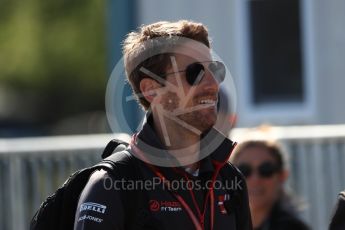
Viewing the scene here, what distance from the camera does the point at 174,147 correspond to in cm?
365

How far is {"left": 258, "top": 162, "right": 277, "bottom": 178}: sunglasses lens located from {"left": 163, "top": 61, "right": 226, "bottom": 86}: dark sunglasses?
1.92m

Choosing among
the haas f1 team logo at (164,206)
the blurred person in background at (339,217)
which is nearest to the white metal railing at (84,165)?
the blurred person in background at (339,217)

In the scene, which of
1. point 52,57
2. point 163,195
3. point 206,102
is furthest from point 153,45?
point 52,57

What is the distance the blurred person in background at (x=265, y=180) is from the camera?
5414 mm

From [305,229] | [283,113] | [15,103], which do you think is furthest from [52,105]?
[305,229]

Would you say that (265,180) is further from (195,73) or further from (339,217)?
(195,73)

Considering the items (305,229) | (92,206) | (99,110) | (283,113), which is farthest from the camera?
(99,110)

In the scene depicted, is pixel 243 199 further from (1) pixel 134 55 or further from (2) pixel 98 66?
(2) pixel 98 66

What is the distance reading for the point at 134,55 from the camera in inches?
145

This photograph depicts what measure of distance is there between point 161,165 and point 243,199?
42cm

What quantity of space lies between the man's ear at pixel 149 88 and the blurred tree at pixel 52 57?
22999 mm

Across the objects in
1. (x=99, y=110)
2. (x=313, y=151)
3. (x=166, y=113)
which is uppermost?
(x=166, y=113)

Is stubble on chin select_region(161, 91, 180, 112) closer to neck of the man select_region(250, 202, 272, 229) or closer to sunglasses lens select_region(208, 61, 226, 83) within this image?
sunglasses lens select_region(208, 61, 226, 83)

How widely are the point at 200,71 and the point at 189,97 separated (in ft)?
0.38
